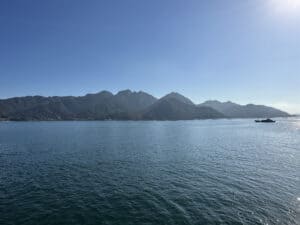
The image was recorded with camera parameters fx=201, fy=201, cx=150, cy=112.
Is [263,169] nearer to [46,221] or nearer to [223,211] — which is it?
[223,211]

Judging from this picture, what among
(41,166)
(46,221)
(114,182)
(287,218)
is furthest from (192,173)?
(41,166)

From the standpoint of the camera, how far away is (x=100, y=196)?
104ft

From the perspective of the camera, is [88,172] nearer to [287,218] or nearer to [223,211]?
[223,211]

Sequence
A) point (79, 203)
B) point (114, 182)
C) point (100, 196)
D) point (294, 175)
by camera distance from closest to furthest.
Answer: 1. point (79, 203)
2. point (100, 196)
3. point (114, 182)
4. point (294, 175)

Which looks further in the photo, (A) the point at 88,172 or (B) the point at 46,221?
(A) the point at 88,172

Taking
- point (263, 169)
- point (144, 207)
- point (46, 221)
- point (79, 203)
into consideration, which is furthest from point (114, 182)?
point (263, 169)

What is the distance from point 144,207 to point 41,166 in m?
35.0

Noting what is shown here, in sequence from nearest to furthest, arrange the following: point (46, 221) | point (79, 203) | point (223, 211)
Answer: point (46, 221), point (223, 211), point (79, 203)

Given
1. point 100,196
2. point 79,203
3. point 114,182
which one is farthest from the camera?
point 114,182

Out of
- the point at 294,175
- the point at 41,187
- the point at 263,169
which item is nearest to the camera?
the point at 41,187

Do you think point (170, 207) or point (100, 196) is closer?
point (170, 207)

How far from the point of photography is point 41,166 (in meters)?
50.6

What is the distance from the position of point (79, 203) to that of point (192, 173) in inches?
983

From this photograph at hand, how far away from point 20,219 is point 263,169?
49158 millimetres
